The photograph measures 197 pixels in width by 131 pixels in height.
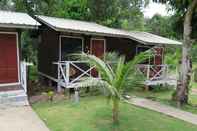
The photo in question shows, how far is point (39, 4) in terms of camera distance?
1828cm

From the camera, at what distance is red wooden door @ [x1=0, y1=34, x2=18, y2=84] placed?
867 centimetres

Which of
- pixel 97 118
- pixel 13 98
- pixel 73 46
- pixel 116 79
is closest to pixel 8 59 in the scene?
pixel 13 98

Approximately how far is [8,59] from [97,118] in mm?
4421

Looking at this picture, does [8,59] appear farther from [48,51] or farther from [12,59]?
[48,51]

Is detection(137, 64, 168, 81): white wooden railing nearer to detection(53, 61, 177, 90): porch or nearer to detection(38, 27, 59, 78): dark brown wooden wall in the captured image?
detection(53, 61, 177, 90): porch

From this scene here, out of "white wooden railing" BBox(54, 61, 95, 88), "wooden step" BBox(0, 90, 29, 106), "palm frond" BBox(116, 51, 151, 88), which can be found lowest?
"wooden step" BBox(0, 90, 29, 106)

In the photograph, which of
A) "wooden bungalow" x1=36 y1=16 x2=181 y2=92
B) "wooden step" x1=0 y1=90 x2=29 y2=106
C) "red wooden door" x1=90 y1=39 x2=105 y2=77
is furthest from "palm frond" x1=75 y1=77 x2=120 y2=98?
"red wooden door" x1=90 y1=39 x2=105 y2=77

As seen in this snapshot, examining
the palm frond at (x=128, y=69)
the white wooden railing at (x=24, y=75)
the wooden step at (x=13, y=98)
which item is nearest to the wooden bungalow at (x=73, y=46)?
the white wooden railing at (x=24, y=75)

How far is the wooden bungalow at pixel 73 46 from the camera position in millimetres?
10039

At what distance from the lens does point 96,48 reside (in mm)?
12000

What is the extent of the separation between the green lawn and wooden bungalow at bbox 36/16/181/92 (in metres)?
2.04

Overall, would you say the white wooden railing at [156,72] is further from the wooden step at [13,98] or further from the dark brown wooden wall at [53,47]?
the wooden step at [13,98]

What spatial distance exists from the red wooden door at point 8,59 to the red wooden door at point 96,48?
410 cm

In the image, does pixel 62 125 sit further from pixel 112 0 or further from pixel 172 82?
pixel 112 0
